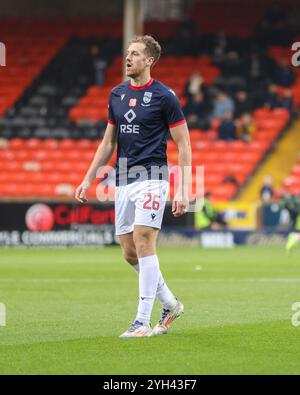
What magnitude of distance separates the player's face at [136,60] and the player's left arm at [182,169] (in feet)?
1.93

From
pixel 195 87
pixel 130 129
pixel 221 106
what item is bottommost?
pixel 130 129

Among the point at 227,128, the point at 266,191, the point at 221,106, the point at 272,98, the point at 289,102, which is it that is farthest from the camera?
the point at 272,98

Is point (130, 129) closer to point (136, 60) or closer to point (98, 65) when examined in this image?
point (136, 60)

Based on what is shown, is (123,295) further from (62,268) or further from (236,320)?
(62,268)

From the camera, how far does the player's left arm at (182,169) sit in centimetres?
924

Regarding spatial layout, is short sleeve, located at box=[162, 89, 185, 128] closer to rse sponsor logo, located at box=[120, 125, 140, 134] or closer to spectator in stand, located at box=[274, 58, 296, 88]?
rse sponsor logo, located at box=[120, 125, 140, 134]

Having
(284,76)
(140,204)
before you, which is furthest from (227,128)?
(140,204)

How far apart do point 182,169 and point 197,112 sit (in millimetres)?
24288

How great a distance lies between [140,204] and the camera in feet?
30.6

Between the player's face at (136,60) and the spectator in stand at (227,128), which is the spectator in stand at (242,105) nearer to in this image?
the spectator in stand at (227,128)

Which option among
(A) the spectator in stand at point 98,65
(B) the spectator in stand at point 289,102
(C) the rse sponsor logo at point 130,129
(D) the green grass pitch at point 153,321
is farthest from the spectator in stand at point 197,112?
(C) the rse sponsor logo at point 130,129

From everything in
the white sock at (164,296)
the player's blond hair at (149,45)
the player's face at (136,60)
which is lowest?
the white sock at (164,296)

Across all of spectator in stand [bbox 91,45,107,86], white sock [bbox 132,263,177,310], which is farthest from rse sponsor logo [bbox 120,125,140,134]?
spectator in stand [bbox 91,45,107,86]
